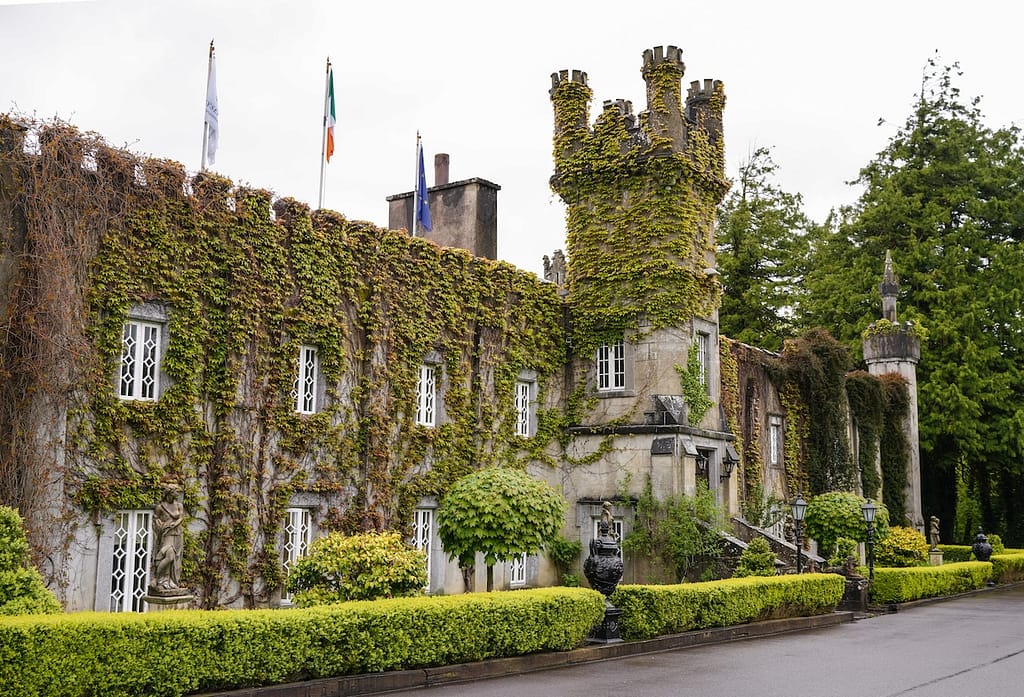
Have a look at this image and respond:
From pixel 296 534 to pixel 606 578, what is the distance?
17.8 ft

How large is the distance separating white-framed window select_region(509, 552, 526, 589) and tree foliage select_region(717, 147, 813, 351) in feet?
68.7

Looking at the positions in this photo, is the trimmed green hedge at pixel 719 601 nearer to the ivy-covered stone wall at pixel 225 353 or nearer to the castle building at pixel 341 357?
the castle building at pixel 341 357

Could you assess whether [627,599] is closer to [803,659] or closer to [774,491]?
[803,659]

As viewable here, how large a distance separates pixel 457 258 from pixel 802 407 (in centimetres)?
1426

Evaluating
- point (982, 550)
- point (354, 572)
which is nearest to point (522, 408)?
point (354, 572)

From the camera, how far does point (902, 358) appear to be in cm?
3444

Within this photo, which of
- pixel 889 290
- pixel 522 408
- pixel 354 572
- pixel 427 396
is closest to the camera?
pixel 354 572

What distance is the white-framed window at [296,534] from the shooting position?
17.0m

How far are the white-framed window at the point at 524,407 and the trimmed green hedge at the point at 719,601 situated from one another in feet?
19.6

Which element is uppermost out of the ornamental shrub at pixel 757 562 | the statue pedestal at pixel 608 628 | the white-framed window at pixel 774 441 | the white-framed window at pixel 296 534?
the white-framed window at pixel 774 441

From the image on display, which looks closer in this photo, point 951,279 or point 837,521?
point 837,521

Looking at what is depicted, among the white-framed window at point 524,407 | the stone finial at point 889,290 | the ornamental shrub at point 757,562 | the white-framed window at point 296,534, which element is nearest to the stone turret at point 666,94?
the white-framed window at point 524,407

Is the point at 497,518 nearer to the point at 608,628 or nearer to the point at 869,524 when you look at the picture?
the point at 608,628

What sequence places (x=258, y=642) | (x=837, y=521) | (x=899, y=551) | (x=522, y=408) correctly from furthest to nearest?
(x=899, y=551)
(x=837, y=521)
(x=522, y=408)
(x=258, y=642)
